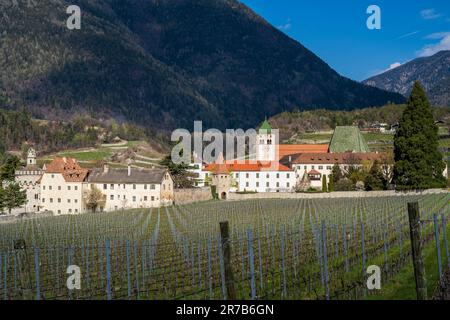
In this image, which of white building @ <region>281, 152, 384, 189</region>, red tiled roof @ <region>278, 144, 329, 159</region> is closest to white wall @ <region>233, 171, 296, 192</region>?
white building @ <region>281, 152, 384, 189</region>

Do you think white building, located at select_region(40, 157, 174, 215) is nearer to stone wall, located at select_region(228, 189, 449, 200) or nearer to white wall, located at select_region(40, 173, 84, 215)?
white wall, located at select_region(40, 173, 84, 215)

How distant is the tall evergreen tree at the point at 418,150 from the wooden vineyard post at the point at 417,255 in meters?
60.9

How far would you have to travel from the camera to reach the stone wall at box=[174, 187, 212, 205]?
10906 cm

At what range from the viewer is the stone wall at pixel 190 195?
358ft

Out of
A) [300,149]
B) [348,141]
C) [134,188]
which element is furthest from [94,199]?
[348,141]

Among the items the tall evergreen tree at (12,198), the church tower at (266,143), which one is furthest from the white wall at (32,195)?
the church tower at (266,143)

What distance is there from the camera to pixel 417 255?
56.4 feet

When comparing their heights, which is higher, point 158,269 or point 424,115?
point 424,115

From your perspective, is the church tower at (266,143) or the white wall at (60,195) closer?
the white wall at (60,195)

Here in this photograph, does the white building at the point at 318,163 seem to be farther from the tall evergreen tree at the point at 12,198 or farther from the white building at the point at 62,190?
the tall evergreen tree at the point at 12,198
